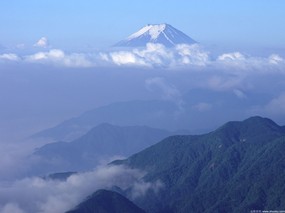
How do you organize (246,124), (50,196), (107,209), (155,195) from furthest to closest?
(246,124), (155,195), (50,196), (107,209)

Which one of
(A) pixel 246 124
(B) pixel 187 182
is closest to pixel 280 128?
(A) pixel 246 124

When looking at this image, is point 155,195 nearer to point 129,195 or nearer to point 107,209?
point 129,195

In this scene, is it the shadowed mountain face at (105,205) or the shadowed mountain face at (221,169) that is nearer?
the shadowed mountain face at (105,205)

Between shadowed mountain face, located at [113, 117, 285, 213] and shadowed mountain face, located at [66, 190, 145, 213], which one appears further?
shadowed mountain face, located at [113, 117, 285, 213]

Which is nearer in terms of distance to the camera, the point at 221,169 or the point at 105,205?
the point at 105,205

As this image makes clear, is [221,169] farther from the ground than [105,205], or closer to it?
closer to it
